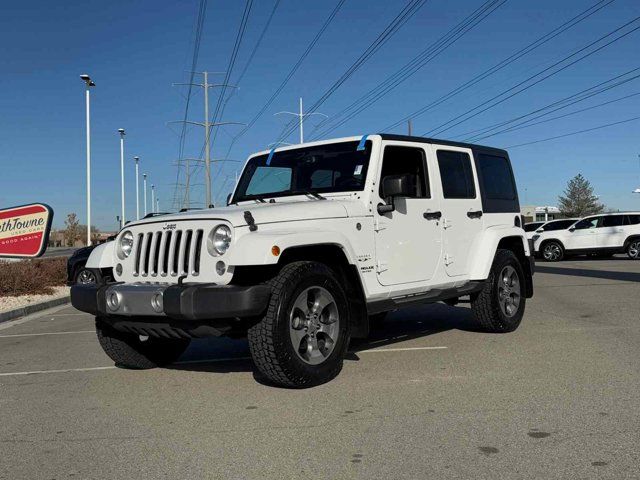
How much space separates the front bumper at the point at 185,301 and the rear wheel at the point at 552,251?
72.1 feet

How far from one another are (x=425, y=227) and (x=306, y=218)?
167 cm

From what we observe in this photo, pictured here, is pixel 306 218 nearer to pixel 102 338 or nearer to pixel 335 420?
pixel 335 420

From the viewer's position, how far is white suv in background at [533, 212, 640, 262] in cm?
2319

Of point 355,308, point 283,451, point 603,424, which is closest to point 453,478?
point 283,451

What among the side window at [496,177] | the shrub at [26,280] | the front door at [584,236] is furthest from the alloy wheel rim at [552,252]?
the shrub at [26,280]

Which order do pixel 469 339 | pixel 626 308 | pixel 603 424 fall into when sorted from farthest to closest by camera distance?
pixel 626 308
pixel 469 339
pixel 603 424

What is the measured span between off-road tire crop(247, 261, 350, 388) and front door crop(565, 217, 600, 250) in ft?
69.2

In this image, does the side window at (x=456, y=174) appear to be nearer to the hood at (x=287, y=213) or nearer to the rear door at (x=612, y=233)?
the hood at (x=287, y=213)

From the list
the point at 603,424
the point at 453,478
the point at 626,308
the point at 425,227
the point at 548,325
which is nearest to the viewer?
the point at 453,478

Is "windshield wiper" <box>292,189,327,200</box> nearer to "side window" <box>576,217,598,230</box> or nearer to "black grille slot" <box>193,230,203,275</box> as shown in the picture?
"black grille slot" <box>193,230,203,275</box>

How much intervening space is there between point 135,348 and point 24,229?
13.9 metres

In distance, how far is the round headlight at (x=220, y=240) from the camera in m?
4.78

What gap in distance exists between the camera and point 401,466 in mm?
3361

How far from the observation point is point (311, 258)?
523 centimetres
